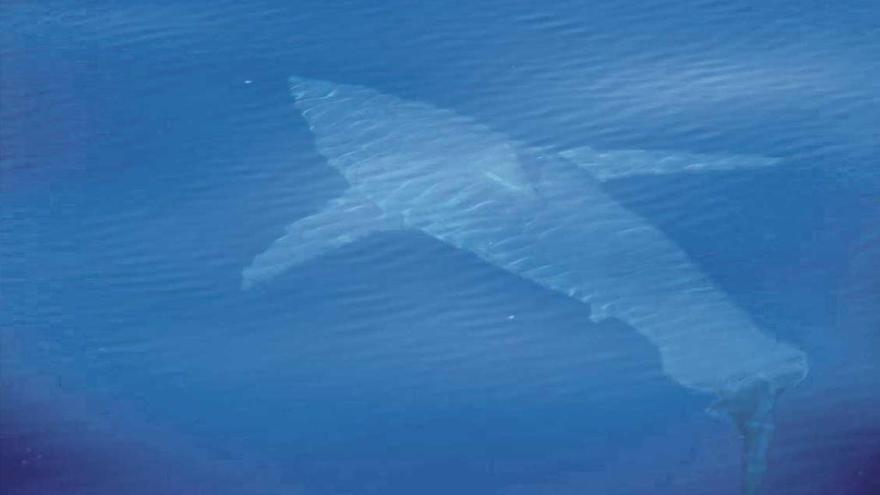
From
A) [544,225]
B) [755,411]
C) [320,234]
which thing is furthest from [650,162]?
[320,234]

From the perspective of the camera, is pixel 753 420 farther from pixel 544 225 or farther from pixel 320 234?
pixel 320 234

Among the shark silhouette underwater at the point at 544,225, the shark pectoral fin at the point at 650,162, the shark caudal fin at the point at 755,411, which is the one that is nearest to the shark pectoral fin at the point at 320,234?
the shark silhouette underwater at the point at 544,225

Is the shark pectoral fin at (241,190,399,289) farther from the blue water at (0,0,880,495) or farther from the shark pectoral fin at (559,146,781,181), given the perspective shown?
the shark pectoral fin at (559,146,781,181)

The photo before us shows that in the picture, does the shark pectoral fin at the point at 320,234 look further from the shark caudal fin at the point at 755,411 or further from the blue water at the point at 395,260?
the shark caudal fin at the point at 755,411

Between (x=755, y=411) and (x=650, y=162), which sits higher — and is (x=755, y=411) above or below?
below

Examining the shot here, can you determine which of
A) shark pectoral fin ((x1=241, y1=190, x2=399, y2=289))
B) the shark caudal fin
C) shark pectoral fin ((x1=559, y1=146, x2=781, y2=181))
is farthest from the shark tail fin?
shark pectoral fin ((x1=241, y1=190, x2=399, y2=289))

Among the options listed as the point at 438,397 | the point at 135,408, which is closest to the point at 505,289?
the point at 438,397
